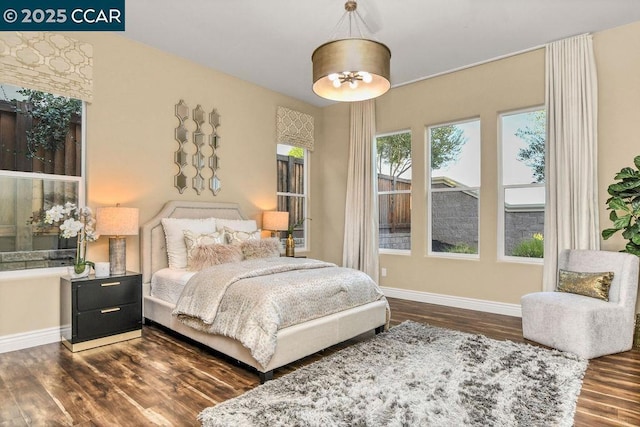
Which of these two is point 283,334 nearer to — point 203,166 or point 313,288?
point 313,288

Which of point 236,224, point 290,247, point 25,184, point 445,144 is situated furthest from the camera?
point 290,247

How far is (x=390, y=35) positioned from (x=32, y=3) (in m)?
3.26

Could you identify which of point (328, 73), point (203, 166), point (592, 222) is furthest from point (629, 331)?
point (203, 166)

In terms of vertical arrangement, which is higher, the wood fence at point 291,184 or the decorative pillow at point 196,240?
the wood fence at point 291,184

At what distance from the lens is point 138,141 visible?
4.14 metres

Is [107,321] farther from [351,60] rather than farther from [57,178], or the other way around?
[351,60]

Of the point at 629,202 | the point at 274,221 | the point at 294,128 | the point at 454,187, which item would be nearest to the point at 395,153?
the point at 454,187

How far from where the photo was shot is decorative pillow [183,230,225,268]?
3930 mm

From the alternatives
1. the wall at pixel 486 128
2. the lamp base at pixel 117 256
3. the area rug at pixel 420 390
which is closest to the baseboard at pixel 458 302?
the wall at pixel 486 128

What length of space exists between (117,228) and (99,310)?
741mm

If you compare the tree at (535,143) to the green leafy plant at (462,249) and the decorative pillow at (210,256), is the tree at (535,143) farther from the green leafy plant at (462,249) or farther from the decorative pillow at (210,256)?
the decorative pillow at (210,256)

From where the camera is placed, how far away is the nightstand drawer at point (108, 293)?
323cm

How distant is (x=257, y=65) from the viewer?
15.5 ft

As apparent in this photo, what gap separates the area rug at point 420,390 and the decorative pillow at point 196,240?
72.3 inches
